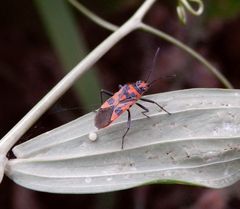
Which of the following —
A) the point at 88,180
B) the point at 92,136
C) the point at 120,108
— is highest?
the point at 120,108

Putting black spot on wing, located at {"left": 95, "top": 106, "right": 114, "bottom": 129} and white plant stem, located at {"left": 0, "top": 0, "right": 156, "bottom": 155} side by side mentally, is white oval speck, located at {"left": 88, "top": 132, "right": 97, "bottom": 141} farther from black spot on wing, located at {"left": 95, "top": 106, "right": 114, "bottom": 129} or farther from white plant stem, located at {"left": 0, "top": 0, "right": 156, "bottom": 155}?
white plant stem, located at {"left": 0, "top": 0, "right": 156, "bottom": 155}

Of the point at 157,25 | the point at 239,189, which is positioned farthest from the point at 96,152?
the point at 157,25

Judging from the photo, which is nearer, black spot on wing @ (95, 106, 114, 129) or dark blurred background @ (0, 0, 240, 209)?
black spot on wing @ (95, 106, 114, 129)

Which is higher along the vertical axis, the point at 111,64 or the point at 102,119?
the point at 111,64

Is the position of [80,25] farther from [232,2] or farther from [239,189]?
[239,189]

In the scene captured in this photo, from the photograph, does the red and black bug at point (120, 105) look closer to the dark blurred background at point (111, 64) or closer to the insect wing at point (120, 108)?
the insect wing at point (120, 108)

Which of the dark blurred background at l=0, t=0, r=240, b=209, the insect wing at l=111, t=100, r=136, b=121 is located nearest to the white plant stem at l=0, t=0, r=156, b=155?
the insect wing at l=111, t=100, r=136, b=121

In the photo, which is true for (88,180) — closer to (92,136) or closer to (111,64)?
(92,136)

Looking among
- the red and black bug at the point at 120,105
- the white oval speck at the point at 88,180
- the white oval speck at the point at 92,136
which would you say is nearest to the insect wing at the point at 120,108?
the red and black bug at the point at 120,105

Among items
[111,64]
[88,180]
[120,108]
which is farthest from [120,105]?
[111,64]
